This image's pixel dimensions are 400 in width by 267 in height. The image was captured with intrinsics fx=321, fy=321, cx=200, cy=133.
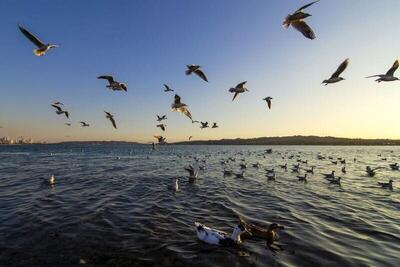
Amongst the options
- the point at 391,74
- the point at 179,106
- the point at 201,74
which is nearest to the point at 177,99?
the point at 179,106

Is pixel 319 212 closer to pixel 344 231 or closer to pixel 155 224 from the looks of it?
pixel 344 231

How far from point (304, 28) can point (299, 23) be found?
0.23 m

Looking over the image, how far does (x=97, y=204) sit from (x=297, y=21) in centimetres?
1457

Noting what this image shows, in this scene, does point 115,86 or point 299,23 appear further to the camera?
point 115,86

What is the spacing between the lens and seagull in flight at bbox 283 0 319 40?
9.16 m

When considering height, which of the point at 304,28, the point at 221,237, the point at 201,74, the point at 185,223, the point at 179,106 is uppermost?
the point at 304,28

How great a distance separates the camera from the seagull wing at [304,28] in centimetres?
916

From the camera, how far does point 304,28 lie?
930 cm

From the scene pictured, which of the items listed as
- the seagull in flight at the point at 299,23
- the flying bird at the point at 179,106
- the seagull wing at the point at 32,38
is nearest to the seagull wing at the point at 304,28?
the seagull in flight at the point at 299,23

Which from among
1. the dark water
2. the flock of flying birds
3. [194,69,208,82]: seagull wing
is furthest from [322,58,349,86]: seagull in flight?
the dark water

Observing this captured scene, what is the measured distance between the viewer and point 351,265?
1012 centimetres

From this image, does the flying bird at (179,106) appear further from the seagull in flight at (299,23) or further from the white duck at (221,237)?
the seagull in flight at (299,23)

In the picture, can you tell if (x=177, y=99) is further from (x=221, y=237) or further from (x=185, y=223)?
(x=221, y=237)

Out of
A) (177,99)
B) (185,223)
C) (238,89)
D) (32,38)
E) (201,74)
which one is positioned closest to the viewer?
(32,38)
